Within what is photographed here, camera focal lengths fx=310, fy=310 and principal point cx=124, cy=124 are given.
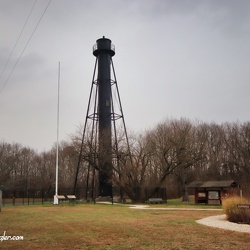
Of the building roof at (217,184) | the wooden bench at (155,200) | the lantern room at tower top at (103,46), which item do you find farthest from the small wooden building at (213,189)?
the lantern room at tower top at (103,46)

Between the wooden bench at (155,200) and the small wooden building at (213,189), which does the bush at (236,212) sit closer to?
the small wooden building at (213,189)

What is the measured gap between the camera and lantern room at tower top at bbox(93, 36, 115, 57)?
4216cm

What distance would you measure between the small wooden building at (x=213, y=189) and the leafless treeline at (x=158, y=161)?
4.96ft

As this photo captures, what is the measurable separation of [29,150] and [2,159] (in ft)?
29.9

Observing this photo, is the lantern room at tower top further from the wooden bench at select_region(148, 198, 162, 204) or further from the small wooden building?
the small wooden building

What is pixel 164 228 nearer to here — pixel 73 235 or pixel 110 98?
pixel 73 235

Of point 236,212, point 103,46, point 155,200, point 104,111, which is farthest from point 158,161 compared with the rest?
point 236,212

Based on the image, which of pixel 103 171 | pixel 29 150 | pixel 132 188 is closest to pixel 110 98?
pixel 103 171

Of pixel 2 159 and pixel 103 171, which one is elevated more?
pixel 2 159

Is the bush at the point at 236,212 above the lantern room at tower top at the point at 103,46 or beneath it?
beneath

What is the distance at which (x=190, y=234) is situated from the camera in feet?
37.0

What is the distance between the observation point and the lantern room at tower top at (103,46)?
138ft

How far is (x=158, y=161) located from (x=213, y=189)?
9406 mm

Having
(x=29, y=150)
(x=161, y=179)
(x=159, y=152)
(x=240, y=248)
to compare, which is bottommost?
(x=240, y=248)
